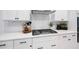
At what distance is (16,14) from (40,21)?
3.14 feet

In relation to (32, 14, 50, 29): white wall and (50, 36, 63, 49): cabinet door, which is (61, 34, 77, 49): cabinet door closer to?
(50, 36, 63, 49): cabinet door

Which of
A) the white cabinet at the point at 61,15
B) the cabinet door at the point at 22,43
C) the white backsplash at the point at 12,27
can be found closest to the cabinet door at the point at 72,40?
the white cabinet at the point at 61,15

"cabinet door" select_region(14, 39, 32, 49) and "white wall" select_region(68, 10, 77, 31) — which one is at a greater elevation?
"white wall" select_region(68, 10, 77, 31)

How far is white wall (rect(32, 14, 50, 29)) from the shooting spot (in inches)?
110

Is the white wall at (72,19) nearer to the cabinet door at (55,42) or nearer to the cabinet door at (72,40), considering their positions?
the cabinet door at (72,40)

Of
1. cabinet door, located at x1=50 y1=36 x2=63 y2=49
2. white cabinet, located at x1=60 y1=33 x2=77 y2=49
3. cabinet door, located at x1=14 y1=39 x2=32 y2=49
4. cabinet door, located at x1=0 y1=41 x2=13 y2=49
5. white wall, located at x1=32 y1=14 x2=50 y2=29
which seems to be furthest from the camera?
white wall, located at x1=32 y1=14 x2=50 y2=29

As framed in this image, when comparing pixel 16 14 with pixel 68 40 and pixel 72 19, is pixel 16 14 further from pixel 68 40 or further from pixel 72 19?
pixel 72 19

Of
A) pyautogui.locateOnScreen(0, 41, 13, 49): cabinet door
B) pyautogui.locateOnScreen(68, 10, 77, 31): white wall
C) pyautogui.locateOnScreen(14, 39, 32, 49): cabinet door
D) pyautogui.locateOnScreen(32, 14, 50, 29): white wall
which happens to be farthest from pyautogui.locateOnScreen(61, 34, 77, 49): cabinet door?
pyautogui.locateOnScreen(0, 41, 13, 49): cabinet door

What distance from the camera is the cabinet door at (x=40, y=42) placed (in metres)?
2.14

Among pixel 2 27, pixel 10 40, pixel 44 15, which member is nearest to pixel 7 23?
pixel 2 27

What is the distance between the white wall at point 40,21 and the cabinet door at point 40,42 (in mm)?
728

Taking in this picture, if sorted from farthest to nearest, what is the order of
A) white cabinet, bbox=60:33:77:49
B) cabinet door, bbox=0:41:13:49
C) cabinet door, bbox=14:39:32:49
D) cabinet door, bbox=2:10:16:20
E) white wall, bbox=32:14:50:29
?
1. white wall, bbox=32:14:50:29
2. white cabinet, bbox=60:33:77:49
3. cabinet door, bbox=2:10:16:20
4. cabinet door, bbox=14:39:32:49
5. cabinet door, bbox=0:41:13:49

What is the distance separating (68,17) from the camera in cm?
298

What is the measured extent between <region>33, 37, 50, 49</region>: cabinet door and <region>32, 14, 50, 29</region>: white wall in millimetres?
728
